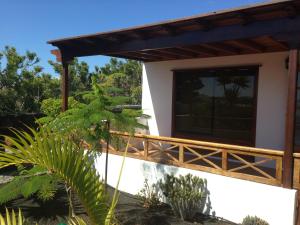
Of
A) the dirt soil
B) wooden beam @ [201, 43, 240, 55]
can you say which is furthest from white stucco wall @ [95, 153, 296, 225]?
wooden beam @ [201, 43, 240, 55]

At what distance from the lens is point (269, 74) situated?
24.2 feet

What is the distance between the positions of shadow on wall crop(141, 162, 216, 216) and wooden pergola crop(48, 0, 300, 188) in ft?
5.00

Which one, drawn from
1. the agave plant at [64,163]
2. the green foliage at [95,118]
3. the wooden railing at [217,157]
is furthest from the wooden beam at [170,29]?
the agave plant at [64,163]

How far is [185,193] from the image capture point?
5680mm

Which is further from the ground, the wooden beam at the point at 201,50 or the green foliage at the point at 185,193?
the wooden beam at the point at 201,50

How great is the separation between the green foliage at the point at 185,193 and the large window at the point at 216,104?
261 centimetres

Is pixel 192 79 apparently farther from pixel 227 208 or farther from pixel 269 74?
pixel 227 208

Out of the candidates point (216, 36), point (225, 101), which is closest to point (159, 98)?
point (225, 101)

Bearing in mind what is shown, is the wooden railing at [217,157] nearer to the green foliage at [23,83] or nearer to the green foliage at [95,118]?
the green foliage at [95,118]

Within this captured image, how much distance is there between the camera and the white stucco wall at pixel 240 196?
499 cm

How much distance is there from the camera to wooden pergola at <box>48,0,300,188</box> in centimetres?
483

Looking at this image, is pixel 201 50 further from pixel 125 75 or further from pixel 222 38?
pixel 125 75

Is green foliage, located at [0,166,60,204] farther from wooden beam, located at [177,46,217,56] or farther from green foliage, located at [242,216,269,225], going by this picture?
wooden beam, located at [177,46,217,56]

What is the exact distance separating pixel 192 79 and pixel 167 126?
5.55ft
